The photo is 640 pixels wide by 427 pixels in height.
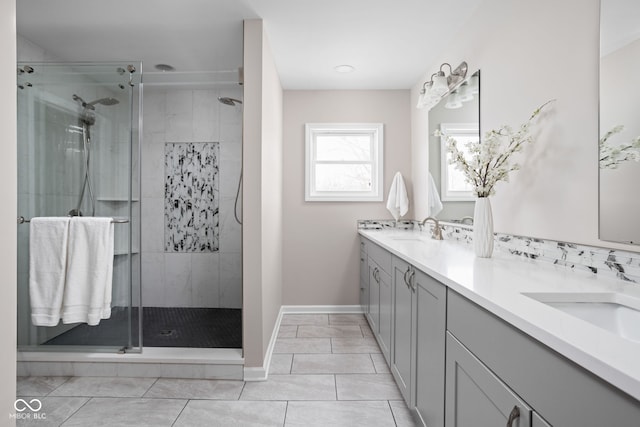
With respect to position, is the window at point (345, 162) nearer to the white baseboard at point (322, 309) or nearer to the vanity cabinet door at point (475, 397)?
the white baseboard at point (322, 309)

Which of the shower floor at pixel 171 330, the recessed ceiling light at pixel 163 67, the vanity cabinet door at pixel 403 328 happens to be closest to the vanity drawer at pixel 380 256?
the vanity cabinet door at pixel 403 328

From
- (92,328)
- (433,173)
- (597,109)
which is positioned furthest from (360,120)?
(92,328)

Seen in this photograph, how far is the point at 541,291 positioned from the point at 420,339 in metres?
0.70

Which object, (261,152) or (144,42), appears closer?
(261,152)

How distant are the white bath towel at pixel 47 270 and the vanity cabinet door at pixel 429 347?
2229mm

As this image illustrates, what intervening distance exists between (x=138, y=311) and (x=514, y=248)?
2.48m

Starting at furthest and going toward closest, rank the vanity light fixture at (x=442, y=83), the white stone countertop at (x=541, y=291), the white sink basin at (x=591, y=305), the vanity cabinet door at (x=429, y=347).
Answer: the vanity light fixture at (x=442, y=83) < the vanity cabinet door at (x=429, y=347) < the white sink basin at (x=591, y=305) < the white stone countertop at (x=541, y=291)

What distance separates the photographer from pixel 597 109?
134 centimetres

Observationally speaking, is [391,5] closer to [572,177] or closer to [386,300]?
[572,177]

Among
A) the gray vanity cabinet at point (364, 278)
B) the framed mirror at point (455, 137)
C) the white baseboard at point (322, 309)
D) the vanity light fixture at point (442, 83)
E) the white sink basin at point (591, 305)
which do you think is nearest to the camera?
the white sink basin at point (591, 305)

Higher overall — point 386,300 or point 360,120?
point 360,120

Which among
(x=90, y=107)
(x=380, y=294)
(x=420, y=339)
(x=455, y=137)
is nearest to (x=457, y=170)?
(x=455, y=137)

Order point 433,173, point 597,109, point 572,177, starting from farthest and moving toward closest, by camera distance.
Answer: point 433,173 < point 572,177 < point 597,109

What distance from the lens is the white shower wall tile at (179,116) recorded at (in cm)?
293
